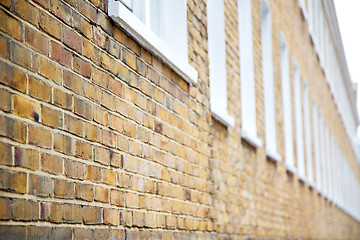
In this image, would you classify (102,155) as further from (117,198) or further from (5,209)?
(5,209)

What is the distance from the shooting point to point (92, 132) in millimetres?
2732

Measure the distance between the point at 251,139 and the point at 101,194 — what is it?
149 inches

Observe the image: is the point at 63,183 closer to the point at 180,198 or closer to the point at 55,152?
the point at 55,152

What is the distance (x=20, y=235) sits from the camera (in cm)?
211

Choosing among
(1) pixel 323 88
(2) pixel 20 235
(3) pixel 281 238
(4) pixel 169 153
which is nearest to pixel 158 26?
(4) pixel 169 153

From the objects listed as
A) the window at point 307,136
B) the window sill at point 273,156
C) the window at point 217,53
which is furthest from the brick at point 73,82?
the window at point 307,136

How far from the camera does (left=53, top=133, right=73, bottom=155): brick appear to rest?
94.7 inches

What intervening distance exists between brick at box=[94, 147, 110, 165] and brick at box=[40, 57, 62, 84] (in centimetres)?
44

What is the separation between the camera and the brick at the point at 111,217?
283cm

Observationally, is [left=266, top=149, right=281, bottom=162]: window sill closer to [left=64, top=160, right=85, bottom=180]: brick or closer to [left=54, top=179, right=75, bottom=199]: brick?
[left=64, top=160, right=85, bottom=180]: brick

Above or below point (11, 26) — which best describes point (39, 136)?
below

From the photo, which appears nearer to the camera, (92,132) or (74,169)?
(74,169)

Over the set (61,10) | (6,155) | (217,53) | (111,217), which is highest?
(217,53)

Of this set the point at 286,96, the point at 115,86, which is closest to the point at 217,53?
the point at 115,86
